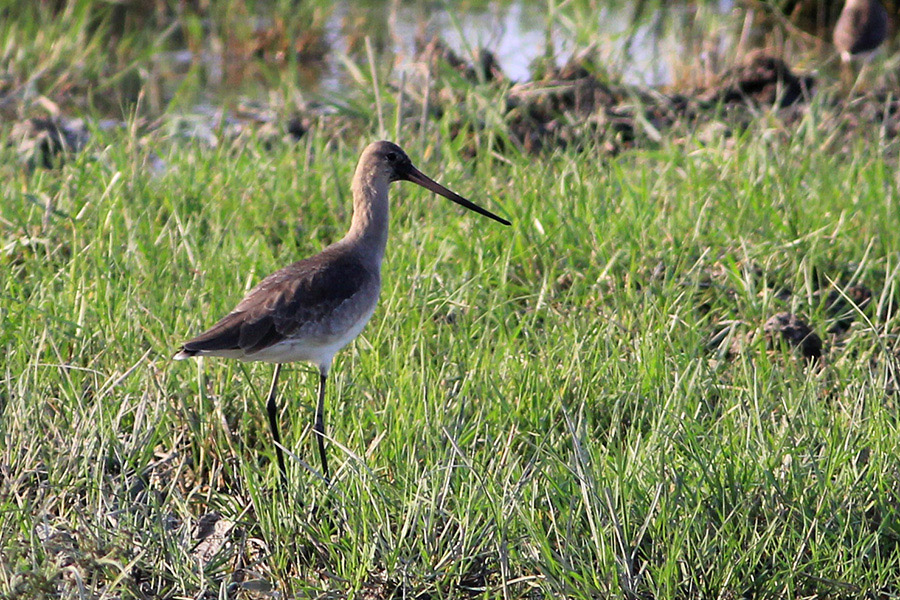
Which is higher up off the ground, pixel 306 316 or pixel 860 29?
pixel 860 29

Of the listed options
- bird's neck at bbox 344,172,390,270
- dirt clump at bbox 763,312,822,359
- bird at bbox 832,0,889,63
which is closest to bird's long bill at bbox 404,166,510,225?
bird's neck at bbox 344,172,390,270

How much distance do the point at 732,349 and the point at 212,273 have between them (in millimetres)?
1976

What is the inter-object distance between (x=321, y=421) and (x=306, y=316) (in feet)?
1.12

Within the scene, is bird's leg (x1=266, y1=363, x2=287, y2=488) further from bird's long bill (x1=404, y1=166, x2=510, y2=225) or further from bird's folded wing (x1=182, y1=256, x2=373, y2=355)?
bird's long bill (x1=404, y1=166, x2=510, y2=225)

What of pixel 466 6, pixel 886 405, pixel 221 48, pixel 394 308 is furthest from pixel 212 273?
pixel 466 6

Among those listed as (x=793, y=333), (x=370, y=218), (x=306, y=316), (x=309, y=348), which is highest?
(x=370, y=218)

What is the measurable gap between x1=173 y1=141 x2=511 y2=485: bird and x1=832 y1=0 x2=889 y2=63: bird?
488 centimetres

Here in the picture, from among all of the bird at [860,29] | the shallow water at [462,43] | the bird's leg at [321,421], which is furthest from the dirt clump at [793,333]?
the bird at [860,29]

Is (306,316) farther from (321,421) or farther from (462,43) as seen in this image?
(462,43)

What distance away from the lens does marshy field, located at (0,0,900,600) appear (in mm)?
3307

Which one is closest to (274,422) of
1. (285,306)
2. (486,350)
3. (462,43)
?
(285,306)

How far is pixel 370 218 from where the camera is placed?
14.0ft

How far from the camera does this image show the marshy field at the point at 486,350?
3.31 metres

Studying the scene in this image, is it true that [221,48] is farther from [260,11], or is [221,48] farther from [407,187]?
[407,187]
